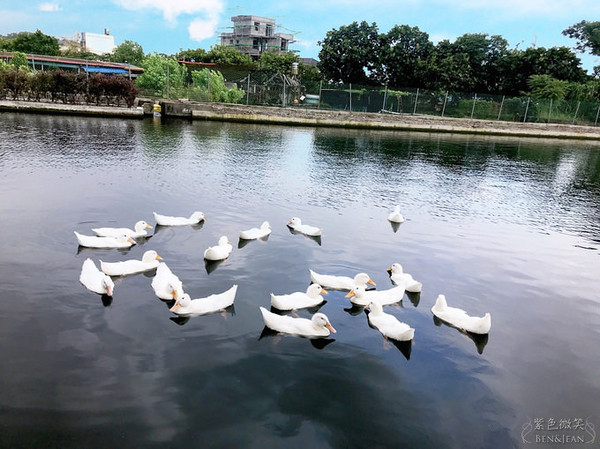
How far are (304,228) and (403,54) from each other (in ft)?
176

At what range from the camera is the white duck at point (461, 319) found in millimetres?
7234

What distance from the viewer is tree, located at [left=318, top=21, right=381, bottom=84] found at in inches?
2331

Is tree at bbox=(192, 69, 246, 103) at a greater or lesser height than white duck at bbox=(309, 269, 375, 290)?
greater

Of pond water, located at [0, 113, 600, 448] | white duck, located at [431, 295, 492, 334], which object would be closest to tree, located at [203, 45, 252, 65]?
pond water, located at [0, 113, 600, 448]

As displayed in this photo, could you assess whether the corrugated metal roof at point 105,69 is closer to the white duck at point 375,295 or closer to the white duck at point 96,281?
the white duck at point 96,281

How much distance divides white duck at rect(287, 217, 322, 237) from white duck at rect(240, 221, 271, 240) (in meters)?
0.74

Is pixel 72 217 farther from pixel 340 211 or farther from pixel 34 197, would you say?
pixel 340 211

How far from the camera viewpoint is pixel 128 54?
100125 mm

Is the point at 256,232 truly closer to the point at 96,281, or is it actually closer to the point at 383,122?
the point at 96,281

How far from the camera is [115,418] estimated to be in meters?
5.03

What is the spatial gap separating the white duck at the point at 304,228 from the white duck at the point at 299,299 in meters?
3.50

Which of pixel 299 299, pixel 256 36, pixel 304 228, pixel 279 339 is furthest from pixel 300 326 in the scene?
pixel 256 36

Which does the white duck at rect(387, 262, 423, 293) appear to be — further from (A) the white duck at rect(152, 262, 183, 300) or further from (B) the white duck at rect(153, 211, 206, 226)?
(B) the white duck at rect(153, 211, 206, 226)

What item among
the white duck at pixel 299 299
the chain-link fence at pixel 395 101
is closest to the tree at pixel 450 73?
the chain-link fence at pixel 395 101
